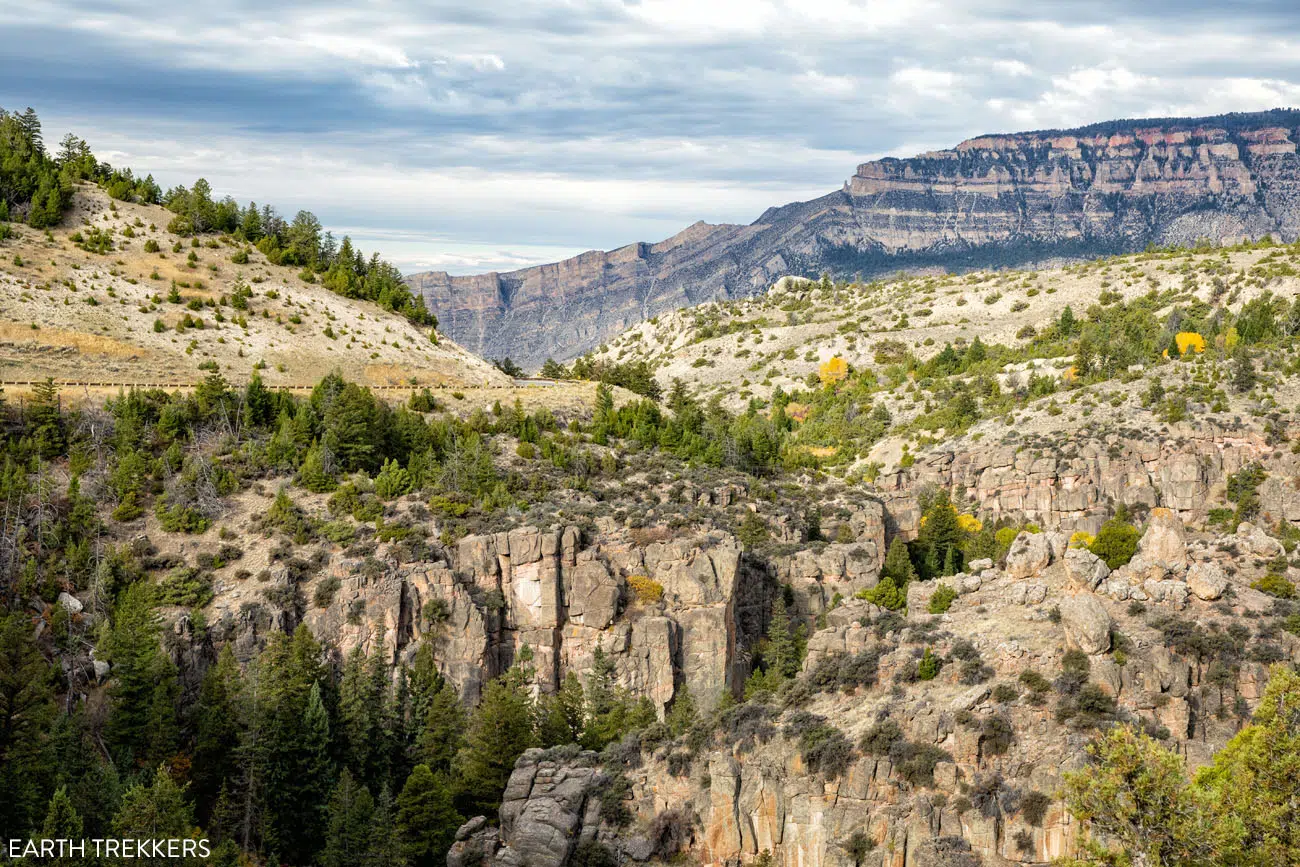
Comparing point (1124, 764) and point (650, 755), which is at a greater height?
point (1124, 764)

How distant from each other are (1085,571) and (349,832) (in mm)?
28617

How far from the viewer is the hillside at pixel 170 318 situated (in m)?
82.2

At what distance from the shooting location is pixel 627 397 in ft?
326

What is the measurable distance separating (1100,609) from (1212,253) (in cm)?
12842

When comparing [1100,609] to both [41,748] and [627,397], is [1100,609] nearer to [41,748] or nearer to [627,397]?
[41,748]

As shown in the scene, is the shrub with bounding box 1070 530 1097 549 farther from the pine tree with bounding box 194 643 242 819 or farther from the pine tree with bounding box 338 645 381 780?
the pine tree with bounding box 194 643 242 819

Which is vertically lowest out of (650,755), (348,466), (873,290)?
(650,755)

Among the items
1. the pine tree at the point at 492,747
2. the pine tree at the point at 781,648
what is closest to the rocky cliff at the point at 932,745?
the pine tree at the point at 492,747

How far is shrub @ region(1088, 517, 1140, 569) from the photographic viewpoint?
6938 cm

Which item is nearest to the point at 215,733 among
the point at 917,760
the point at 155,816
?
the point at 155,816

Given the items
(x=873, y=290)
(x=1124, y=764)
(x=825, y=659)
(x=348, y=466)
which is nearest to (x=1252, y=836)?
(x=1124, y=764)

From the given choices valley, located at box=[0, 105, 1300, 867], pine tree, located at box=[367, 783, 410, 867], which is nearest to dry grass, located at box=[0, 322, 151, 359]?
valley, located at box=[0, 105, 1300, 867]

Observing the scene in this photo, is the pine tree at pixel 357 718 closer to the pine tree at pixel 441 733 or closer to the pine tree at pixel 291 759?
the pine tree at pixel 291 759

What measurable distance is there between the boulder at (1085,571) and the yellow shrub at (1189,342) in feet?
253
